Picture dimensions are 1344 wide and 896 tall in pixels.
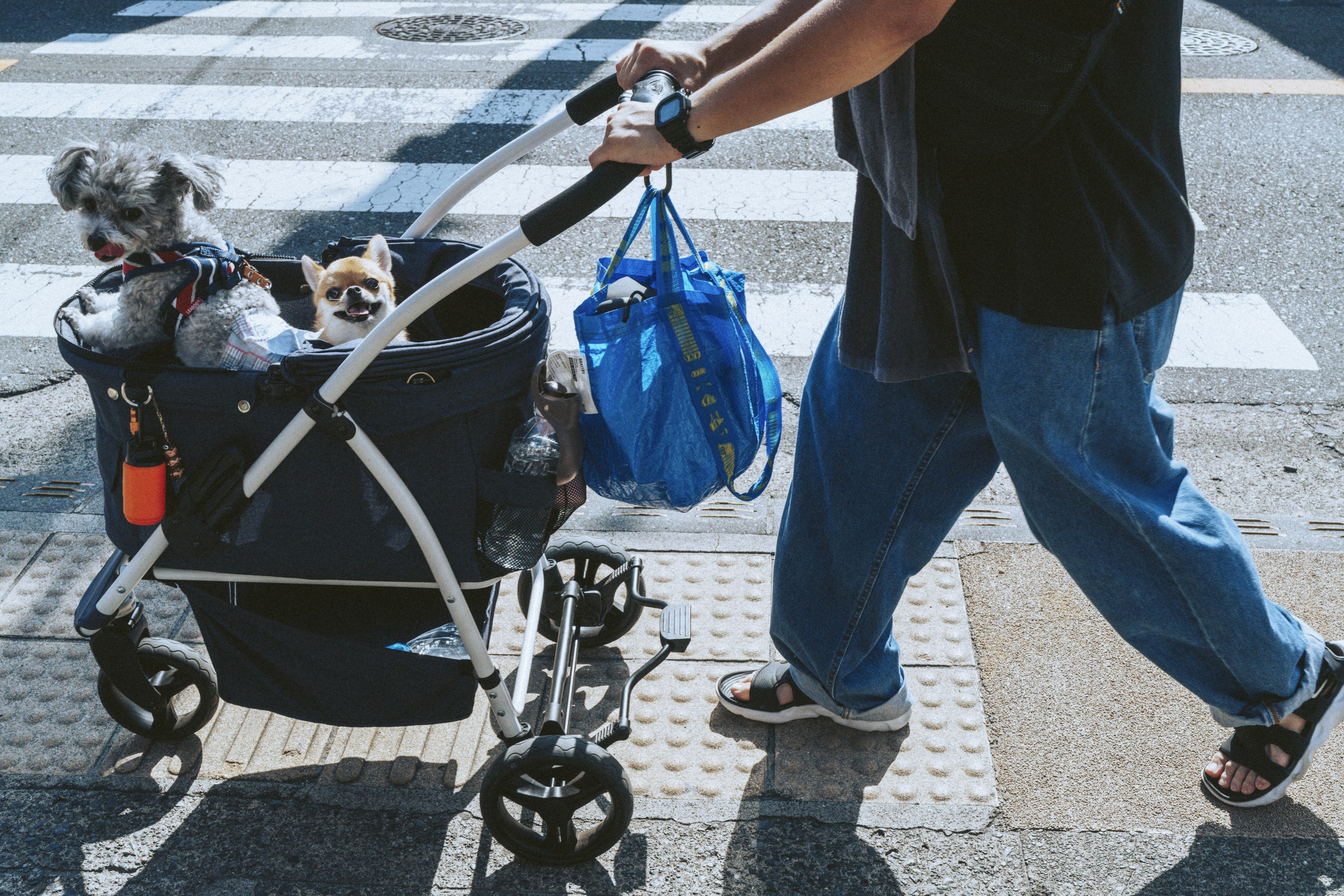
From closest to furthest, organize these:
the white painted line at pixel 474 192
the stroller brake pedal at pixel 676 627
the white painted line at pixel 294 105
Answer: the stroller brake pedal at pixel 676 627 → the white painted line at pixel 474 192 → the white painted line at pixel 294 105

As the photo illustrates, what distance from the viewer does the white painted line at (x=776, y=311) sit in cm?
426

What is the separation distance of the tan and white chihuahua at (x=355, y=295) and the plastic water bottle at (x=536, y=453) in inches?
15.9

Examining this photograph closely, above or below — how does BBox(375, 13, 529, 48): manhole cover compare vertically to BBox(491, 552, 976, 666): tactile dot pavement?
above

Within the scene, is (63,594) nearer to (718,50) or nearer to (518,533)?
(518,533)

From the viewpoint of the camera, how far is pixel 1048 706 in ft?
8.77

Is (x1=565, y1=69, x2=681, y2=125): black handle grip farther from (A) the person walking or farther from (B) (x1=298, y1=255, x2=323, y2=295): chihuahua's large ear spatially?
(B) (x1=298, y1=255, x2=323, y2=295): chihuahua's large ear

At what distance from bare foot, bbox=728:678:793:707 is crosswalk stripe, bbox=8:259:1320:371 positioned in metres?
1.79

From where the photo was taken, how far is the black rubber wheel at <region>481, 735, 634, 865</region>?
220 cm

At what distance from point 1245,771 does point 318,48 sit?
714 centimetres

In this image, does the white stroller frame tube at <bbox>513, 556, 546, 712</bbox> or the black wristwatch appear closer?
the black wristwatch

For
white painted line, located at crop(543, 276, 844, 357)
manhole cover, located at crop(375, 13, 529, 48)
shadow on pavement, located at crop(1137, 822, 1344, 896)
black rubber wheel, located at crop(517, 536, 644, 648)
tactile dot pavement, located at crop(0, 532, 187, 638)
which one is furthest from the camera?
manhole cover, located at crop(375, 13, 529, 48)

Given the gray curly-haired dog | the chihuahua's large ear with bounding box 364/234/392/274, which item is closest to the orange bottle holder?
the gray curly-haired dog

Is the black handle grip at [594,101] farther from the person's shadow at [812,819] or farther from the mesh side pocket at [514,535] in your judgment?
the person's shadow at [812,819]

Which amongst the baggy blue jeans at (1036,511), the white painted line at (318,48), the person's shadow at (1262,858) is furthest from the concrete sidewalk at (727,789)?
the white painted line at (318,48)
